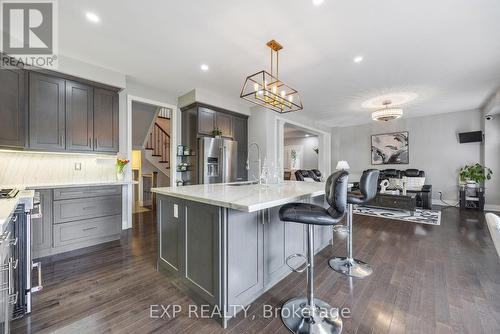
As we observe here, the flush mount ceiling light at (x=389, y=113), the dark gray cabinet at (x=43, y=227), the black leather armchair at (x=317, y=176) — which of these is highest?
the flush mount ceiling light at (x=389, y=113)

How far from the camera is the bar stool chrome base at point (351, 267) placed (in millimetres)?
2241

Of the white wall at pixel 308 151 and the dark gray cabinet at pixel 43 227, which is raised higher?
the white wall at pixel 308 151

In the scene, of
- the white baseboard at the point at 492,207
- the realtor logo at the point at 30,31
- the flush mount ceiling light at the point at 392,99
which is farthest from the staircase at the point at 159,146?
the white baseboard at the point at 492,207

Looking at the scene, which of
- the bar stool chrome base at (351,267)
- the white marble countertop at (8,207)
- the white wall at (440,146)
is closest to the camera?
the white marble countertop at (8,207)

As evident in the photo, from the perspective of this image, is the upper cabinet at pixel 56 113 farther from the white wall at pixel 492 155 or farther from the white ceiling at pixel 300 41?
the white wall at pixel 492 155

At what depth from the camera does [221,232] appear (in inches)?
59.6

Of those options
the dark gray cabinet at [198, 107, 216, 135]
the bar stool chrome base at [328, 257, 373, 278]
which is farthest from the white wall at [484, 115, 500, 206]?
the dark gray cabinet at [198, 107, 216, 135]

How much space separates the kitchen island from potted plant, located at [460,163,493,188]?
6.00 meters

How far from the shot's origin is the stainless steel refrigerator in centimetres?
430

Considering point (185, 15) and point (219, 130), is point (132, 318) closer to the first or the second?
point (185, 15)

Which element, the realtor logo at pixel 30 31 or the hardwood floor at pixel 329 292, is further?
the realtor logo at pixel 30 31

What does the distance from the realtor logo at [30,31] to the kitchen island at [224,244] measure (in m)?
2.27

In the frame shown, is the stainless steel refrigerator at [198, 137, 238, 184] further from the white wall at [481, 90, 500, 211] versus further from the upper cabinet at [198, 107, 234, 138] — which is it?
the white wall at [481, 90, 500, 211]

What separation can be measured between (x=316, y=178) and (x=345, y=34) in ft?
17.5
